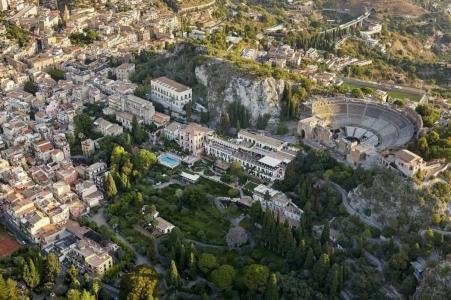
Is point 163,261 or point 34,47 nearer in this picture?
point 163,261

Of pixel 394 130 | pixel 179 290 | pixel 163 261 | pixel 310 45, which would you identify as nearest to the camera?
pixel 179 290

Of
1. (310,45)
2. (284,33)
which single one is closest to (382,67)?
(310,45)

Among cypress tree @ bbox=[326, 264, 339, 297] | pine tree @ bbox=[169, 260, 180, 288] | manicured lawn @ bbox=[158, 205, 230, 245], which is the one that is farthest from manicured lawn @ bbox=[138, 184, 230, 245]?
cypress tree @ bbox=[326, 264, 339, 297]

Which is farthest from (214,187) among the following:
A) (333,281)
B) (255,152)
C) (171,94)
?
(333,281)

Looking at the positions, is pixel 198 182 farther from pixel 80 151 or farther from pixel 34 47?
pixel 34 47

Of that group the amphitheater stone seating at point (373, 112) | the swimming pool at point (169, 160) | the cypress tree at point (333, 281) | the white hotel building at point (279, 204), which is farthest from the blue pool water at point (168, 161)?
the amphitheater stone seating at point (373, 112)

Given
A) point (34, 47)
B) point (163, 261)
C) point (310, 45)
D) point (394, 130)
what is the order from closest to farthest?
point (163, 261)
point (394, 130)
point (34, 47)
point (310, 45)

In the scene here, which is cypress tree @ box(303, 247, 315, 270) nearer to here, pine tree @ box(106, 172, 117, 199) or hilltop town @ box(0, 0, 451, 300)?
hilltop town @ box(0, 0, 451, 300)
